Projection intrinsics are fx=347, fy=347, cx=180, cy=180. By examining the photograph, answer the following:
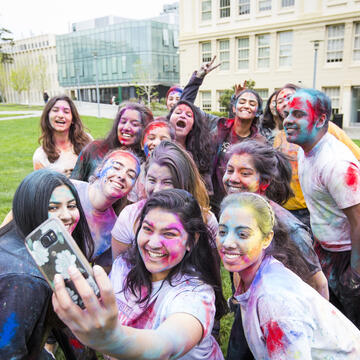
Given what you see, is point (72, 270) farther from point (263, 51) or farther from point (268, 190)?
point (263, 51)

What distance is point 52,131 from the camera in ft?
14.0

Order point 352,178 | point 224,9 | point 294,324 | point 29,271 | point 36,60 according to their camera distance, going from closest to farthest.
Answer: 1. point 294,324
2. point 29,271
3. point 352,178
4. point 224,9
5. point 36,60

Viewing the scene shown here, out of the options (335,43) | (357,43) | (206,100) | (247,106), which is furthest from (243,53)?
(247,106)

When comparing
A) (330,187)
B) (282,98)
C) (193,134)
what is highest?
(282,98)

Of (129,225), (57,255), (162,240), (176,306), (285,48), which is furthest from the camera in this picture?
(285,48)

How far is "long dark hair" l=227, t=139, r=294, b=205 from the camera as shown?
7.98ft

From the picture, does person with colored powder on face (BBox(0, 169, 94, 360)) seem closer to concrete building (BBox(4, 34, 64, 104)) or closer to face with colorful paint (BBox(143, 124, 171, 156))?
face with colorful paint (BBox(143, 124, 171, 156))

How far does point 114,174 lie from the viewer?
2.65 metres

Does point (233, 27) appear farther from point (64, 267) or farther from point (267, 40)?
point (64, 267)

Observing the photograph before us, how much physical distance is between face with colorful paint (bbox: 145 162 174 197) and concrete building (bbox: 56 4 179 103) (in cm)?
4123

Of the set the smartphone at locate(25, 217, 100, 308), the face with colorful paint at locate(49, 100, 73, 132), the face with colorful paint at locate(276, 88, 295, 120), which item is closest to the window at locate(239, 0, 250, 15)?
the face with colorful paint at locate(276, 88, 295, 120)

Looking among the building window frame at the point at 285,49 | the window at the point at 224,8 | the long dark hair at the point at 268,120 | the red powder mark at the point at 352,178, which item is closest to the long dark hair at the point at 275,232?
the red powder mark at the point at 352,178

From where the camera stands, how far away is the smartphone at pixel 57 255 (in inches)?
44.4

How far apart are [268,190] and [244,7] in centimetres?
2757
